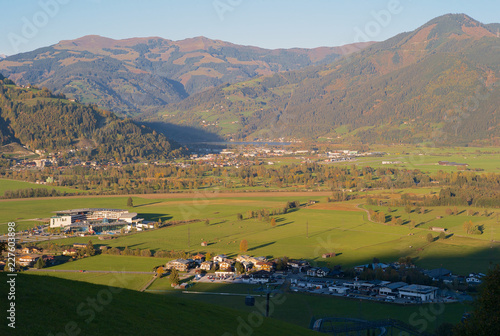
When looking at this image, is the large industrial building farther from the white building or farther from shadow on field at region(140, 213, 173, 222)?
the white building

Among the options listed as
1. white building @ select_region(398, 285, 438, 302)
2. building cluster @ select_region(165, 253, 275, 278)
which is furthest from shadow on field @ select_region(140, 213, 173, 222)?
white building @ select_region(398, 285, 438, 302)

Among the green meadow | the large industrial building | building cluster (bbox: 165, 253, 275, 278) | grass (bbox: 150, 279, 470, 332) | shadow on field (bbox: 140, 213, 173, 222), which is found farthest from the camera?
shadow on field (bbox: 140, 213, 173, 222)

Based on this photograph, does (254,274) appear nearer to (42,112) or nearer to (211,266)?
(211,266)

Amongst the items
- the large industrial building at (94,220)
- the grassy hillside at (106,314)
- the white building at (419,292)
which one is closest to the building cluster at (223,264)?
the white building at (419,292)

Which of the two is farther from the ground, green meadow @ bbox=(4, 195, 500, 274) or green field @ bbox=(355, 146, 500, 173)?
green field @ bbox=(355, 146, 500, 173)

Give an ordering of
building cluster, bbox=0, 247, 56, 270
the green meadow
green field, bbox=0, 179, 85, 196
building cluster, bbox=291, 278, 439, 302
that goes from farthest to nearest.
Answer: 1. green field, bbox=0, 179, 85, 196
2. the green meadow
3. building cluster, bbox=0, 247, 56, 270
4. building cluster, bbox=291, 278, 439, 302

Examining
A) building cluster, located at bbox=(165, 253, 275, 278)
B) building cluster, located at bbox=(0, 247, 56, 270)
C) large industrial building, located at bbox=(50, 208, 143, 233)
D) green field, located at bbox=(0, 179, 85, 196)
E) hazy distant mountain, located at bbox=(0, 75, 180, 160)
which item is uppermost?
hazy distant mountain, located at bbox=(0, 75, 180, 160)

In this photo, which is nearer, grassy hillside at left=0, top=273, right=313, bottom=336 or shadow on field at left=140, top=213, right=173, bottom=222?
grassy hillside at left=0, top=273, right=313, bottom=336

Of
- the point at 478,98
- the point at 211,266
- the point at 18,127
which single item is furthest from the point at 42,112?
the point at 478,98

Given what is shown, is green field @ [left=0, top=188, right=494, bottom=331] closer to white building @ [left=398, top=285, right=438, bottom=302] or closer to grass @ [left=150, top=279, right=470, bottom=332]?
grass @ [left=150, top=279, right=470, bottom=332]
